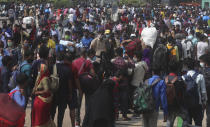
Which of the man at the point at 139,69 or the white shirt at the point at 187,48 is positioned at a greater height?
the man at the point at 139,69

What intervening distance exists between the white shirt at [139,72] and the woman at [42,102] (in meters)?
2.53

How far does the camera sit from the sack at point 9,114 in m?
4.09

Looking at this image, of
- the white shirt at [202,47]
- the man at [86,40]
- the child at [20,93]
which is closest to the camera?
the child at [20,93]

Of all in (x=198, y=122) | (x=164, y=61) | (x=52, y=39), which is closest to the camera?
(x=198, y=122)

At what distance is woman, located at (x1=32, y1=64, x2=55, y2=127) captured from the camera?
7.24 meters

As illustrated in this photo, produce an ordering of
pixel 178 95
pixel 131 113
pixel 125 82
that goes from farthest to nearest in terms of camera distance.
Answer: pixel 131 113, pixel 125 82, pixel 178 95

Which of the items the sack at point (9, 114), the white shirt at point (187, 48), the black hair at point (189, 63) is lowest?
the white shirt at point (187, 48)

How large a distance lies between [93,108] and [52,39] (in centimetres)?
795

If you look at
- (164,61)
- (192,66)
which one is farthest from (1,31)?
(192,66)

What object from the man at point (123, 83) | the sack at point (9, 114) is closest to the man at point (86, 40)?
the man at point (123, 83)

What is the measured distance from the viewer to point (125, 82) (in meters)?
9.19

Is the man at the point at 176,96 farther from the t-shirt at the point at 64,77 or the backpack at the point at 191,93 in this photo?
the t-shirt at the point at 64,77

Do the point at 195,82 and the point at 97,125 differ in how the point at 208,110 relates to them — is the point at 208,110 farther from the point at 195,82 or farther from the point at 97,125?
the point at 97,125

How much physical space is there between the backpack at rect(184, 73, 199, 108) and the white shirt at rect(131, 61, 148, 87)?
1.67 metres
